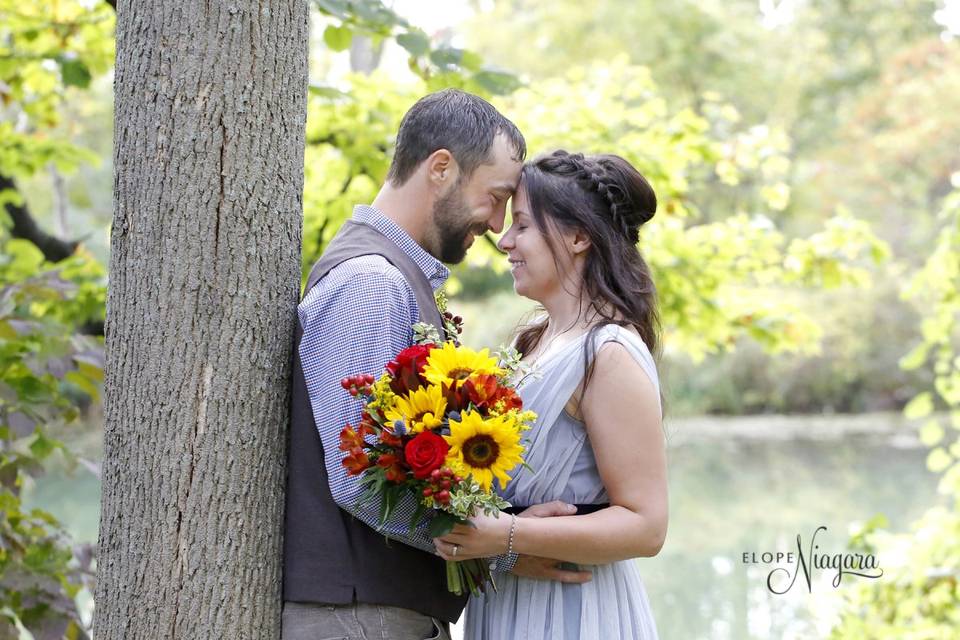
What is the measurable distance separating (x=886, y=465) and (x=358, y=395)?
13.5 metres

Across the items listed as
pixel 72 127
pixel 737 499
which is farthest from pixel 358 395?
pixel 737 499

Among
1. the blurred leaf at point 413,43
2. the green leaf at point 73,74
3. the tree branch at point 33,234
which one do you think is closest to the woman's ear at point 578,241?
the blurred leaf at point 413,43

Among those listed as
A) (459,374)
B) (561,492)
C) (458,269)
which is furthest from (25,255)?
(458,269)

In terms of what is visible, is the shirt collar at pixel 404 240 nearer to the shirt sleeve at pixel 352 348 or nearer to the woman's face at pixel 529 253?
the shirt sleeve at pixel 352 348

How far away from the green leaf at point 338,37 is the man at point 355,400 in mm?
1383

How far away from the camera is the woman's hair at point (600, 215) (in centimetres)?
235

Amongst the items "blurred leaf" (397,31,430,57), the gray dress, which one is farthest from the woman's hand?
"blurred leaf" (397,31,430,57)

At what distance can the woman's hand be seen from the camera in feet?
6.07

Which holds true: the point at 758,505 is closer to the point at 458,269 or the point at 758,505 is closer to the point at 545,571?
the point at 458,269

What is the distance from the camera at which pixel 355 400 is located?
1.86m

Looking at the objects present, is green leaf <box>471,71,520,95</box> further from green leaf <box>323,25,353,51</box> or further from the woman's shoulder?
the woman's shoulder

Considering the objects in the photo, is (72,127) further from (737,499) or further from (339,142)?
(737,499)

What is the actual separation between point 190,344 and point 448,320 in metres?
0.55

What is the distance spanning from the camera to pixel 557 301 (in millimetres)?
2428
